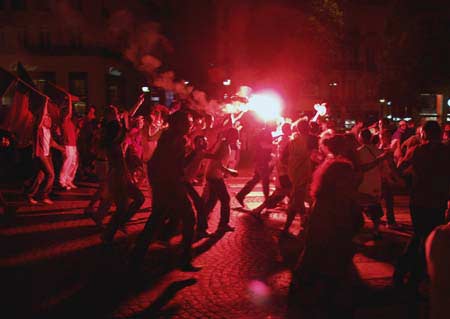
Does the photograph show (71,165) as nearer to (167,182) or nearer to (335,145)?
(167,182)

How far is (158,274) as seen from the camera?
6254 millimetres

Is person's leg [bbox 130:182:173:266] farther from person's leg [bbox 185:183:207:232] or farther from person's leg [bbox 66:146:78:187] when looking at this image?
person's leg [bbox 66:146:78:187]

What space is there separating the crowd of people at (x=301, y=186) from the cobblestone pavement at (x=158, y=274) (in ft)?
0.88

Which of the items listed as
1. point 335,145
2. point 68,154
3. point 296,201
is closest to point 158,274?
point 296,201

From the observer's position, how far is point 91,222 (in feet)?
28.9

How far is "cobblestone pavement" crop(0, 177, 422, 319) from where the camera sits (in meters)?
5.19

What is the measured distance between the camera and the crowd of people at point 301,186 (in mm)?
4504

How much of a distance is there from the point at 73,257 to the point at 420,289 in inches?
171

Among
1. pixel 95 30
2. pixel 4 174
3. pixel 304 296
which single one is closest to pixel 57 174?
pixel 4 174

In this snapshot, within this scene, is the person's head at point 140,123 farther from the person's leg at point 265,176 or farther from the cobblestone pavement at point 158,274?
the person's leg at point 265,176

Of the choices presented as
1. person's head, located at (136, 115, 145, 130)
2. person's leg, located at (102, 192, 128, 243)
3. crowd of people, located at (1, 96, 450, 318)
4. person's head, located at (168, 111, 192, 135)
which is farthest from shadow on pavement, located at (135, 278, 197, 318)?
person's head, located at (136, 115, 145, 130)

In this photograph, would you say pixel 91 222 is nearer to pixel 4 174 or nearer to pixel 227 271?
pixel 227 271

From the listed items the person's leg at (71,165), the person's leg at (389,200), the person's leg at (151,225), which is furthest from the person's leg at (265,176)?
the person's leg at (71,165)

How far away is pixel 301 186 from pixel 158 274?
2.77 m
